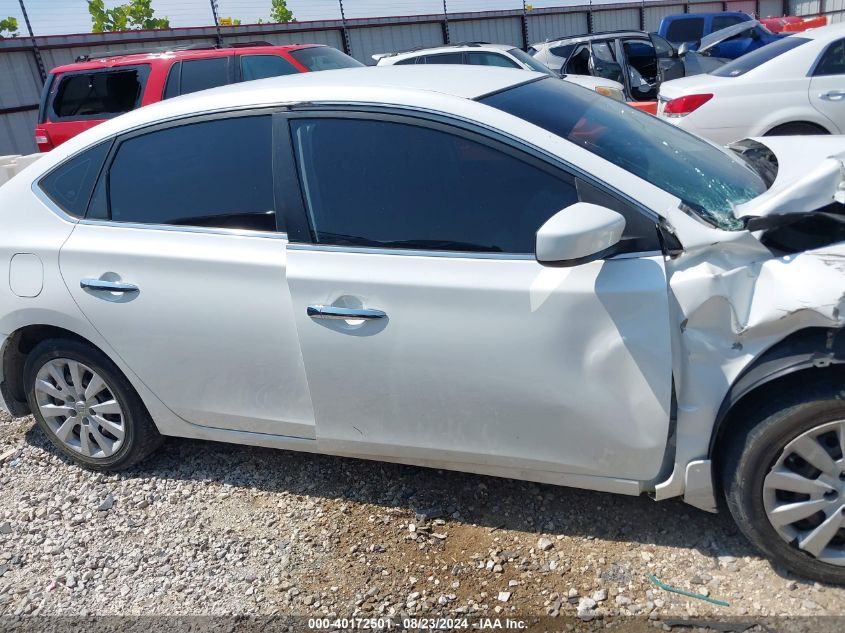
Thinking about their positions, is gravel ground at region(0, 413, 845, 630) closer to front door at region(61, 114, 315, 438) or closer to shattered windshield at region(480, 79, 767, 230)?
front door at region(61, 114, 315, 438)

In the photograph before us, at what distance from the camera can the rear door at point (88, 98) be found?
28.3 ft

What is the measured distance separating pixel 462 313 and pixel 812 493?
1257 millimetres

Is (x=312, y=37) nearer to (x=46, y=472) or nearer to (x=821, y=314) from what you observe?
(x=46, y=472)

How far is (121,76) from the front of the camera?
28.5 feet

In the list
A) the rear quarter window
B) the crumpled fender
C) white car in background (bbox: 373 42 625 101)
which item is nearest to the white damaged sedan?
the crumpled fender

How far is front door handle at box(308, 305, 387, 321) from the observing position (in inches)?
103

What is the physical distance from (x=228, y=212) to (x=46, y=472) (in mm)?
1804

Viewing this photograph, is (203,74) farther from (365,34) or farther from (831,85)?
(365,34)

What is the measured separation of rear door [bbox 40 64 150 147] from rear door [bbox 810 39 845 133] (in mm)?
7068

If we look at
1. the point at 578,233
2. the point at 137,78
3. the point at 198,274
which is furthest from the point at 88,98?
the point at 578,233

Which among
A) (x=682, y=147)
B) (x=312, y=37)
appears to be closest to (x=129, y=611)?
(x=682, y=147)

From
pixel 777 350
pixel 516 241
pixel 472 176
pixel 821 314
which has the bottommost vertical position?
pixel 777 350

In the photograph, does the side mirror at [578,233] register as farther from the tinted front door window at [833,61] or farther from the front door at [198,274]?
the tinted front door window at [833,61]

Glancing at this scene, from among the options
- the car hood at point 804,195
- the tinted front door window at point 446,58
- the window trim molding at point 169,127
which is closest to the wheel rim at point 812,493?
the car hood at point 804,195
